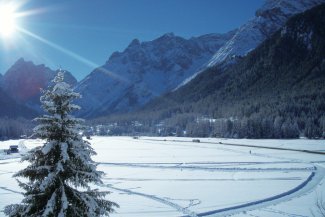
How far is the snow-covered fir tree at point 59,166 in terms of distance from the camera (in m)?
11.6

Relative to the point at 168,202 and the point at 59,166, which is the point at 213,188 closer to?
the point at 168,202

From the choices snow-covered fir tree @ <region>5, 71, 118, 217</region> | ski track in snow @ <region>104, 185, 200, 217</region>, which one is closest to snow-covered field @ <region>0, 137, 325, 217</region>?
ski track in snow @ <region>104, 185, 200, 217</region>

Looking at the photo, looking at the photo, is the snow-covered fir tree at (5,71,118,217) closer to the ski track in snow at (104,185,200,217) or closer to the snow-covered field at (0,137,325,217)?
the snow-covered field at (0,137,325,217)

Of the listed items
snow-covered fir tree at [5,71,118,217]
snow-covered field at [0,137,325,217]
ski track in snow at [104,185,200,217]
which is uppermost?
snow-covered fir tree at [5,71,118,217]

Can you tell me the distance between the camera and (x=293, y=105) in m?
163

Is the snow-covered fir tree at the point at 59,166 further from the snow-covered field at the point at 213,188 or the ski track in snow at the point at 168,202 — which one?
the ski track in snow at the point at 168,202

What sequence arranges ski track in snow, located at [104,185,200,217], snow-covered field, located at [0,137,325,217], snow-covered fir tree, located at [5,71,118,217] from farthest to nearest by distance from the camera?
1. snow-covered field, located at [0,137,325,217]
2. ski track in snow, located at [104,185,200,217]
3. snow-covered fir tree, located at [5,71,118,217]

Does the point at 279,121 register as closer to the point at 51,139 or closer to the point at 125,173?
the point at 125,173

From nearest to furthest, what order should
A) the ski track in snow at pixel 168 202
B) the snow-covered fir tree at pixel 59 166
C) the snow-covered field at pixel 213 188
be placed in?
the snow-covered fir tree at pixel 59 166 → the ski track in snow at pixel 168 202 → the snow-covered field at pixel 213 188

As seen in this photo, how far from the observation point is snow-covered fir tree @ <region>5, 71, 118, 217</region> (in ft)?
38.0

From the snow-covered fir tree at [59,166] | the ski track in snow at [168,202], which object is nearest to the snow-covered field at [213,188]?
the ski track in snow at [168,202]

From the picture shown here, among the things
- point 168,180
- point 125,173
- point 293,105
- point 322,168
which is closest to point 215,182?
point 168,180

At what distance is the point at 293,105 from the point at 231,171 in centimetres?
12487

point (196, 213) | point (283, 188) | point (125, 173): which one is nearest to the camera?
point (196, 213)
